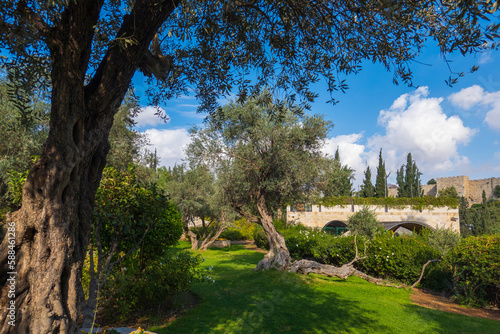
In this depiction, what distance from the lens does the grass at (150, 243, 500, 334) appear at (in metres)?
→ 5.52

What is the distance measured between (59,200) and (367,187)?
4756 cm

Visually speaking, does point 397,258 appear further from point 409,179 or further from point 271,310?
point 409,179

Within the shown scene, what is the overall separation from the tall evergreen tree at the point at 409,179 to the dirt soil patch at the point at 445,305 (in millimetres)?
41096

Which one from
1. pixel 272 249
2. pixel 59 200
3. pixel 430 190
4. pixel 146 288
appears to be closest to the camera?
pixel 59 200

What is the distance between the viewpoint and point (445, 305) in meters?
8.02

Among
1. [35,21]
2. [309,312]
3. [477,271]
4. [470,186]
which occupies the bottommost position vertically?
[309,312]

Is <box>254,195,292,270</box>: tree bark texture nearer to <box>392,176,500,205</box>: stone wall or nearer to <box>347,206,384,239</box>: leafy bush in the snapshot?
<box>347,206,384,239</box>: leafy bush

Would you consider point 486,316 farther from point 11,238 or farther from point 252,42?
point 11,238

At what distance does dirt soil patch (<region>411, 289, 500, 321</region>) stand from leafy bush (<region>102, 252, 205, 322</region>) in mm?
6668

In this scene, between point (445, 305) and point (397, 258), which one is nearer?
point (445, 305)

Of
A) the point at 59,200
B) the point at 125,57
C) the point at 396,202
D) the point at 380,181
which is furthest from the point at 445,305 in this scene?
the point at 380,181

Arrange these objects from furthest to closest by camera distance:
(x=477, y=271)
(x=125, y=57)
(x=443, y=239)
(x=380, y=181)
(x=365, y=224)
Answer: (x=380, y=181)
(x=365, y=224)
(x=443, y=239)
(x=477, y=271)
(x=125, y=57)

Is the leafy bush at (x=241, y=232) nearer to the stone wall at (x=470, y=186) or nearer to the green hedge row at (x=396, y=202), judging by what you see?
the green hedge row at (x=396, y=202)

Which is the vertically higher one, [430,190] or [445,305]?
[430,190]
